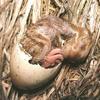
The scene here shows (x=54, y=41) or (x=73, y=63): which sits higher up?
(x=54, y=41)

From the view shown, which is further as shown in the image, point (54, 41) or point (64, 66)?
point (64, 66)

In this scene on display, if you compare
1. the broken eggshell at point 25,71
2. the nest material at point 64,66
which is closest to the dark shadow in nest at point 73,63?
the nest material at point 64,66

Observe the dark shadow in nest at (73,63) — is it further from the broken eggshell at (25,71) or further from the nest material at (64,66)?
the broken eggshell at (25,71)

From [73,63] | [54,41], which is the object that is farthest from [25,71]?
[73,63]

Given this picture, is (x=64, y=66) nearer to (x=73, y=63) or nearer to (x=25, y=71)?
(x=73, y=63)

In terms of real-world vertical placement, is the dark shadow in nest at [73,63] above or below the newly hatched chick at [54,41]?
below

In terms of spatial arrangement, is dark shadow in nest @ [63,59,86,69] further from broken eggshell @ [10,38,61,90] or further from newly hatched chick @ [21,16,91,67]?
broken eggshell @ [10,38,61,90]
